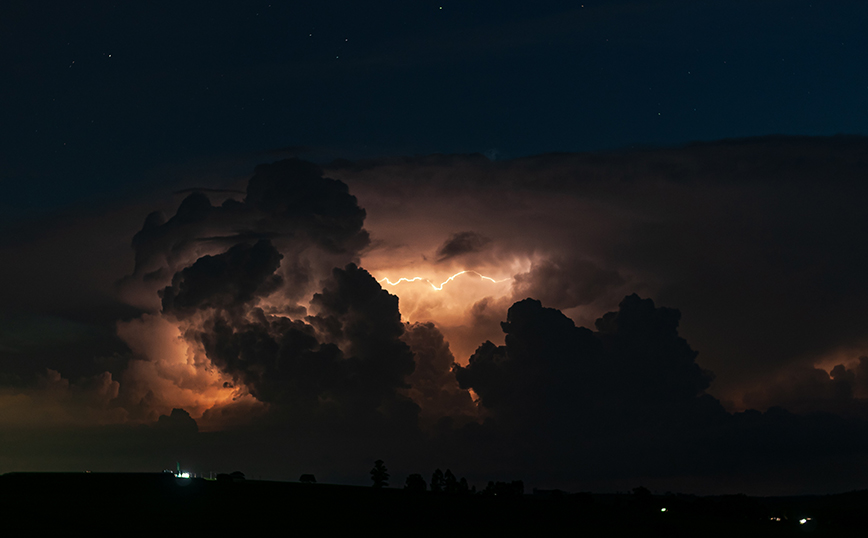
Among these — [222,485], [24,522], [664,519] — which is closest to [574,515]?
[664,519]

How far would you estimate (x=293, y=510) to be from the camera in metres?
141

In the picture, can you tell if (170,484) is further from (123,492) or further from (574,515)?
(574,515)

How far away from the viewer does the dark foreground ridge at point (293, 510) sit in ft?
398

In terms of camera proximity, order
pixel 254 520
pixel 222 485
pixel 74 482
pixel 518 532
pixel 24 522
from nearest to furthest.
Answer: pixel 24 522
pixel 254 520
pixel 518 532
pixel 74 482
pixel 222 485

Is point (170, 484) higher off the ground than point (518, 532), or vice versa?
point (170, 484)

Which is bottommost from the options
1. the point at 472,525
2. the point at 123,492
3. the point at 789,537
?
the point at 789,537

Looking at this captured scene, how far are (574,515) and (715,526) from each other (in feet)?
130

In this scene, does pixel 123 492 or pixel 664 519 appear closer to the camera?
pixel 123 492

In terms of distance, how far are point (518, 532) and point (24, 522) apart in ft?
258

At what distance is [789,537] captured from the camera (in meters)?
189

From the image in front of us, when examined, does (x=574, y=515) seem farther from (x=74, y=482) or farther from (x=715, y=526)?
(x=74, y=482)

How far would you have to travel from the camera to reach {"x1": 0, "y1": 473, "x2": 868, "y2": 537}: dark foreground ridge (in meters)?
121

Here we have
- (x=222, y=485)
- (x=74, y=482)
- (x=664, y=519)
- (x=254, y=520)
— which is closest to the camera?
(x=254, y=520)

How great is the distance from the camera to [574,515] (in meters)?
177
